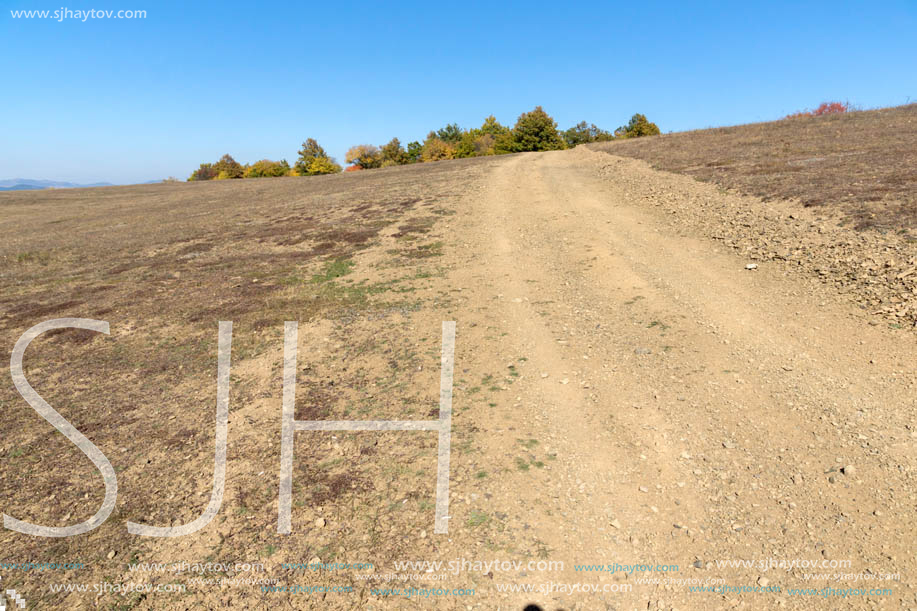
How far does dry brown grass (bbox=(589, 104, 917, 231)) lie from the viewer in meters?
11.7

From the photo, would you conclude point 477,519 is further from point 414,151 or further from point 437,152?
point 414,151

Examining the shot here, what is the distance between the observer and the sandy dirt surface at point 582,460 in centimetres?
352

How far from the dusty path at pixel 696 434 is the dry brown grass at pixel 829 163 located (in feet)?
16.8

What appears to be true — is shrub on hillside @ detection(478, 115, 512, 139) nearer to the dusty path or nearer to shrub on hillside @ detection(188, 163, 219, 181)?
shrub on hillside @ detection(188, 163, 219, 181)

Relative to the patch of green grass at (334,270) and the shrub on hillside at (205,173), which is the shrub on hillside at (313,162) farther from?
the patch of green grass at (334,270)

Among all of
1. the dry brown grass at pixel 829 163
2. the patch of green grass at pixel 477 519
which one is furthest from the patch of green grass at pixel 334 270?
the dry brown grass at pixel 829 163

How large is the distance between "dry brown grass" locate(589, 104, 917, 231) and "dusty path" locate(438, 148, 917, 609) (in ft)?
16.8

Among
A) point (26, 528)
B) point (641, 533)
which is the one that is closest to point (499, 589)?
point (641, 533)

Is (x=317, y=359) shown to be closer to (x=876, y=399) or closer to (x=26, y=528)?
(x=26, y=528)

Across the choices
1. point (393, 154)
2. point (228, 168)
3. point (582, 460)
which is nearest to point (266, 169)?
point (228, 168)

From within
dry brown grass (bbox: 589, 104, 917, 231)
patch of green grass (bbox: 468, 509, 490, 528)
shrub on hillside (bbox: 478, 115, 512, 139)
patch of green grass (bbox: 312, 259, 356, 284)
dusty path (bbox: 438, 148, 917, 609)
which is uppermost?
shrub on hillside (bbox: 478, 115, 512, 139)

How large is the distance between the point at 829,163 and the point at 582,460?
20.7 m

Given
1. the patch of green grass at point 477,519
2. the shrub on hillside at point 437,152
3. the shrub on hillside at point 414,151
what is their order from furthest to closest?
the shrub on hillside at point 414,151, the shrub on hillside at point 437,152, the patch of green grass at point 477,519

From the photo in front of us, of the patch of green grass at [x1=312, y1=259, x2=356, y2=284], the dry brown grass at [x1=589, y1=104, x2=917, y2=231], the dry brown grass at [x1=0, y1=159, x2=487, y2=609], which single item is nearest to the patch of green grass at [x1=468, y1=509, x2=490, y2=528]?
the dry brown grass at [x1=0, y1=159, x2=487, y2=609]
